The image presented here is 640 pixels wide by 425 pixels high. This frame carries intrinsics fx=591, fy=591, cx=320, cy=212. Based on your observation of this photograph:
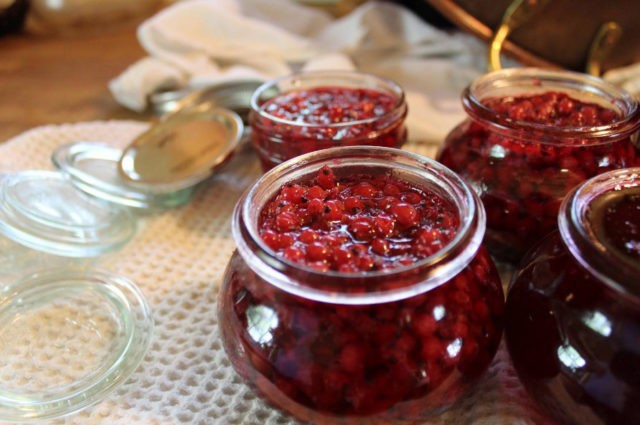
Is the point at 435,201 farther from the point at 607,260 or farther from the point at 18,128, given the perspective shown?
the point at 18,128

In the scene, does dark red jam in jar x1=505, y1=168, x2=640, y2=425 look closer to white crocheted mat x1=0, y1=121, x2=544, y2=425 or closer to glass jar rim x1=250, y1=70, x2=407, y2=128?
white crocheted mat x1=0, y1=121, x2=544, y2=425

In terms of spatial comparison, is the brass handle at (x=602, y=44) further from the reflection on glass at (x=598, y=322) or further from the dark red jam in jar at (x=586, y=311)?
the reflection on glass at (x=598, y=322)

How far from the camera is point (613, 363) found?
16.6 inches

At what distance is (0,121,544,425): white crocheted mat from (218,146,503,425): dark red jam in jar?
0.05 meters

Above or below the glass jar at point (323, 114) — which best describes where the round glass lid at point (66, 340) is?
below

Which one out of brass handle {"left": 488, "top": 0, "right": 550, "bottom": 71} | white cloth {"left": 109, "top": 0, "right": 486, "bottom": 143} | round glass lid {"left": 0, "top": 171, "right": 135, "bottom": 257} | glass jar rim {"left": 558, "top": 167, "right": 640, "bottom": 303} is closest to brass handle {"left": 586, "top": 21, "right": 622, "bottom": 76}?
brass handle {"left": 488, "top": 0, "right": 550, "bottom": 71}

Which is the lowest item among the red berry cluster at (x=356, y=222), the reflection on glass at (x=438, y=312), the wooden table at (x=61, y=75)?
the wooden table at (x=61, y=75)

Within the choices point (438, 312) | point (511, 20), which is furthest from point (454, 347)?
point (511, 20)

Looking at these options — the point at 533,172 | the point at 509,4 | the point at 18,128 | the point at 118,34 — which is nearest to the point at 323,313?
the point at 533,172

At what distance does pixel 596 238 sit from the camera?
1.45ft

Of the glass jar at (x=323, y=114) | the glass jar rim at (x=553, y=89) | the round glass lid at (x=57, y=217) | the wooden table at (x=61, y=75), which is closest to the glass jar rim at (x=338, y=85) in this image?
the glass jar at (x=323, y=114)

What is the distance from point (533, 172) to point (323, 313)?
1.04 ft

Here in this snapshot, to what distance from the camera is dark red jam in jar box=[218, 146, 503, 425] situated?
441 mm

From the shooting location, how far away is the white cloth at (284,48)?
1110 mm
